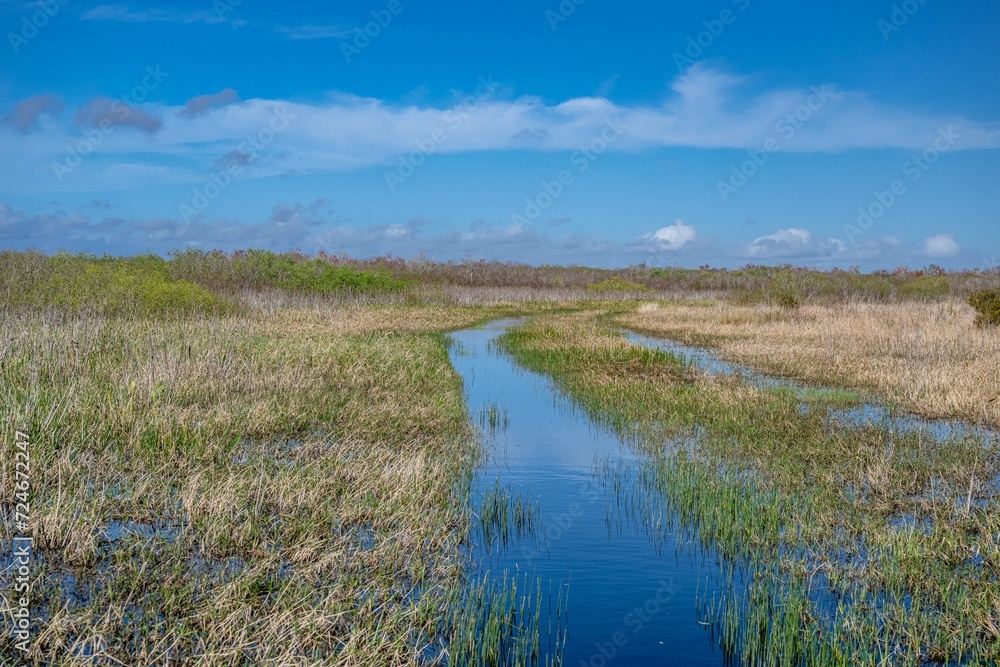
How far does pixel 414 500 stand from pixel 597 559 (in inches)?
79.2

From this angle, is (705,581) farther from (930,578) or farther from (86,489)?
(86,489)

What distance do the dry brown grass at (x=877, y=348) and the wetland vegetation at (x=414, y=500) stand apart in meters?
0.14

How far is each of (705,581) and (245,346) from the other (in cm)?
1137

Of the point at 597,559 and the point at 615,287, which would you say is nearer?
the point at 597,559

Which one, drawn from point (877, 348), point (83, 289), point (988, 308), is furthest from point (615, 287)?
point (83, 289)

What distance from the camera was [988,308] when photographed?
73.7 ft

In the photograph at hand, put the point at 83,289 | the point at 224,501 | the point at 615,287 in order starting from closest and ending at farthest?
the point at 224,501, the point at 83,289, the point at 615,287

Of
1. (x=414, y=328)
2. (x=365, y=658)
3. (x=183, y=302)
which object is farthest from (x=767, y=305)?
(x=365, y=658)

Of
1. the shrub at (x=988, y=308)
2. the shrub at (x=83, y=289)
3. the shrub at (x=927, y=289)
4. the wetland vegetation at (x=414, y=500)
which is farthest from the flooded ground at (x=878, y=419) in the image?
the shrub at (x=927, y=289)

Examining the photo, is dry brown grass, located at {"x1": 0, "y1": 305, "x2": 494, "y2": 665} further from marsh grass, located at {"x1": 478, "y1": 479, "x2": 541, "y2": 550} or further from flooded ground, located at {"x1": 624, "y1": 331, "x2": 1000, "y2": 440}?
flooded ground, located at {"x1": 624, "y1": 331, "x2": 1000, "y2": 440}

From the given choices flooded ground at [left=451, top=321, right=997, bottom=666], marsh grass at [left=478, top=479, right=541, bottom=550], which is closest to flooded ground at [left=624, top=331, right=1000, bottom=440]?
flooded ground at [left=451, top=321, right=997, bottom=666]

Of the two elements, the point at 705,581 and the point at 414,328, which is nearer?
the point at 705,581

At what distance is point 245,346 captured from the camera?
15.2m

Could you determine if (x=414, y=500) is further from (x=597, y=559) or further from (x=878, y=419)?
(x=878, y=419)
